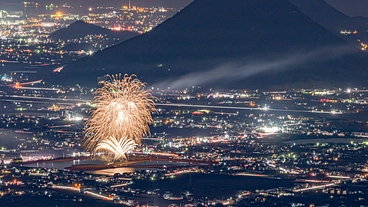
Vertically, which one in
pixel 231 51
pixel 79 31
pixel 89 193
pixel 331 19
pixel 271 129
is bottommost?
pixel 89 193

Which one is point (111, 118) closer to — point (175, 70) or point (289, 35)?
A: point (175, 70)

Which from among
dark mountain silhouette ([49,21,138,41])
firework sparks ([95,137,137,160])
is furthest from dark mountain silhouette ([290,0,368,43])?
firework sparks ([95,137,137,160])

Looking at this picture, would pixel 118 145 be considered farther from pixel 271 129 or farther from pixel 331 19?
pixel 331 19

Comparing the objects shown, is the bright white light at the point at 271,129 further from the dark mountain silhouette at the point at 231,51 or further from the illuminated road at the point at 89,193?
the dark mountain silhouette at the point at 231,51

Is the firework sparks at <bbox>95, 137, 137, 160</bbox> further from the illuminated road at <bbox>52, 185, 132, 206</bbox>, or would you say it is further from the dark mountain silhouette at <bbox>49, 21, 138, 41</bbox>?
the dark mountain silhouette at <bbox>49, 21, 138, 41</bbox>

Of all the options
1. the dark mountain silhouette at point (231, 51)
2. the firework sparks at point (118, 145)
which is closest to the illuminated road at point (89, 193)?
the firework sparks at point (118, 145)

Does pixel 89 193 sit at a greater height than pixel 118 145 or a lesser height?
lesser

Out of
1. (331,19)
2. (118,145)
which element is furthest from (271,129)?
(331,19)

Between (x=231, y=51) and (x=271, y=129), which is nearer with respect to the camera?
(x=271, y=129)

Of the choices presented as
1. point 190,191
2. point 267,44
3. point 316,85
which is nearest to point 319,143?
point 190,191
